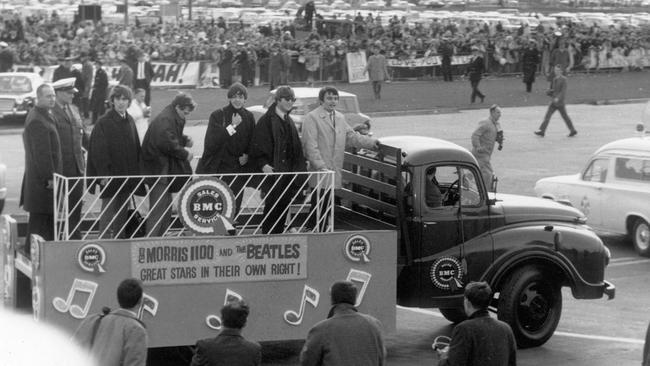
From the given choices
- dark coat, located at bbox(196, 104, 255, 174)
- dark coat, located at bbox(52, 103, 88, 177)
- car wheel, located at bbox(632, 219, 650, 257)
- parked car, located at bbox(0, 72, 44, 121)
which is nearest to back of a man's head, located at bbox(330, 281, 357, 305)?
dark coat, located at bbox(196, 104, 255, 174)

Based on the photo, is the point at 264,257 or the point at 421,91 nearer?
the point at 264,257

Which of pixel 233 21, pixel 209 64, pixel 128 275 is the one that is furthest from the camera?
pixel 233 21

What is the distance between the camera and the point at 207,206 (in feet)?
35.8

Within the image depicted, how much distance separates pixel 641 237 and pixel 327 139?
752cm

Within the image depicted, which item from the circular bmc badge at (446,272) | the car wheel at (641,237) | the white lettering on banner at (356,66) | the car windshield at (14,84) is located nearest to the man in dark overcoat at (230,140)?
the circular bmc badge at (446,272)

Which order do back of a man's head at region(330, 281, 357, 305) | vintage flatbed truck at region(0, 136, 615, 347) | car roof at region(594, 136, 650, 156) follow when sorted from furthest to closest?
car roof at region(594, 136, 650, 156)
vintage flatbed truck at region(0, 136, 615, 347)
back of a man's head at region(330, 281, 357, 305)

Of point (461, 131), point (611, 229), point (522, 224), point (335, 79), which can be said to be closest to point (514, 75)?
point (335, 79)

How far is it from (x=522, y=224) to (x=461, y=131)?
20.7 meters

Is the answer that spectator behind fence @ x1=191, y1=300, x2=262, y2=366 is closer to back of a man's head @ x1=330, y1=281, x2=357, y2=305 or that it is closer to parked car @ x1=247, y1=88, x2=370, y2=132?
back of a man's head @ x1=330, y1=281, x2=357, y2=305

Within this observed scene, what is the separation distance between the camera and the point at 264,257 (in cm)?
1101

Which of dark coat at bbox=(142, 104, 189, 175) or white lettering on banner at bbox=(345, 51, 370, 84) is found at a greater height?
dark coat at bbox=(142, 104, 189, 175)

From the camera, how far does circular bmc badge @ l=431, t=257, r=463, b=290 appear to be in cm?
1205

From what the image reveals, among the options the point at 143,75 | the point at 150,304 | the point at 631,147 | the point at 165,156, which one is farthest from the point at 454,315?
the point at 143,75

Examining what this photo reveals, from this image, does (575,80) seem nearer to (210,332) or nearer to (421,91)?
(421,91)
